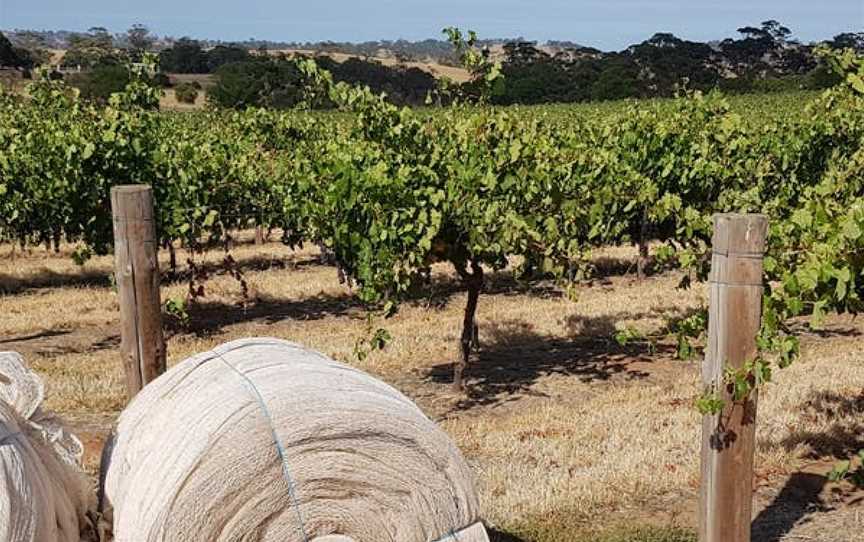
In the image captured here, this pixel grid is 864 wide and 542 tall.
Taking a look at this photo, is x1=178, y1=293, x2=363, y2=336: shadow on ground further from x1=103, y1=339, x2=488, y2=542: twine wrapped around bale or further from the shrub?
the shrub

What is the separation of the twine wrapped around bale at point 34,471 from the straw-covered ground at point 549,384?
8.28ft

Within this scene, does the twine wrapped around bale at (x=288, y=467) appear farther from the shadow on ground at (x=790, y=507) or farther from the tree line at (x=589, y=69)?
the tree line at (x=589, y=69)

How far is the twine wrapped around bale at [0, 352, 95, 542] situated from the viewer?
10.2 feet

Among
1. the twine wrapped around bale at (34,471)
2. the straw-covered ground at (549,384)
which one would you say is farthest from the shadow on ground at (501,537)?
the twine wrapped around bale at (34,471)

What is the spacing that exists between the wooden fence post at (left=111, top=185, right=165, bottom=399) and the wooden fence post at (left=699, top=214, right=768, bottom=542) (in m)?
2.64

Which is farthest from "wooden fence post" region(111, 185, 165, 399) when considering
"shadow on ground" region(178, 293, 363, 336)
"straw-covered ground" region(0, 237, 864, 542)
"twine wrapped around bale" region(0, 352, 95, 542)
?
"shadow on ground" region(178, 293, 363, 336)

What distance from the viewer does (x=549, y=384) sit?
920cm

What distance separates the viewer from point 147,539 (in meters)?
3.31

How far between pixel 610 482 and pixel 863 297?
6.17 ft

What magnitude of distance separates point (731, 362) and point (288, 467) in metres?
2.10

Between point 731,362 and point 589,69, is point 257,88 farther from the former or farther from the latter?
point 589,69

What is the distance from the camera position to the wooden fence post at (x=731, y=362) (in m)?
4.35

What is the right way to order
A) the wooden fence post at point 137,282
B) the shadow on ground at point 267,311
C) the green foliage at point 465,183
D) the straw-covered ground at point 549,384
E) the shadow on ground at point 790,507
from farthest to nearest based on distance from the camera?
the shadow on ground at point 267,311, the straw-covered ground at point 549,384, the shadow on ground at point 790,507, the green foliage at point 465,183, the wooden fence post at point 137,282

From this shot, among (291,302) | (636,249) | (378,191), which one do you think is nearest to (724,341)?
(378,191)
